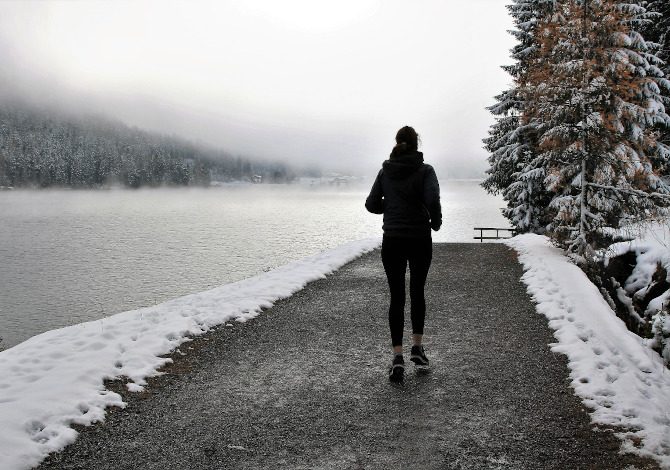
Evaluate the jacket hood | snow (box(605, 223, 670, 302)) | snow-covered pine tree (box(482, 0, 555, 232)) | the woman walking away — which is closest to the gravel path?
the woman walking away

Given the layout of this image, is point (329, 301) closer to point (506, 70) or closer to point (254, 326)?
point (254, 326)

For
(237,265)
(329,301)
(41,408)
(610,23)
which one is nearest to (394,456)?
(41,408)

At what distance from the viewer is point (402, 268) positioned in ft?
16.9

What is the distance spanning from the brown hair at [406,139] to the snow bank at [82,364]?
3.64 m

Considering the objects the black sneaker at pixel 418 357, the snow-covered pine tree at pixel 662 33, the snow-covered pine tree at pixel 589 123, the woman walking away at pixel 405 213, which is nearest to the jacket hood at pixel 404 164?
the woman walking away at pixel 405 213

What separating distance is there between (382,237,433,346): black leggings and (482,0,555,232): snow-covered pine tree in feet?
58.1

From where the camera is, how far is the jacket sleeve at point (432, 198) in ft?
16.2

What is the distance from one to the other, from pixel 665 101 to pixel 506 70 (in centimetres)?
690

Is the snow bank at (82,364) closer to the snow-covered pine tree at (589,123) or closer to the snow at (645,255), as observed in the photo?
the snow at (645,255)

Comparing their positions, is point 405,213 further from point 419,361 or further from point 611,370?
point 611,370

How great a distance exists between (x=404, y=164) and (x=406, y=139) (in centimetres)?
27

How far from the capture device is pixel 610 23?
1445 centimetres

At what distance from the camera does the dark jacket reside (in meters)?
5.04

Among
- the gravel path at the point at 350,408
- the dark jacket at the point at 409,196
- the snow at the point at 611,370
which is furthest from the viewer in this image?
the dark jacket at the point at 409,196
